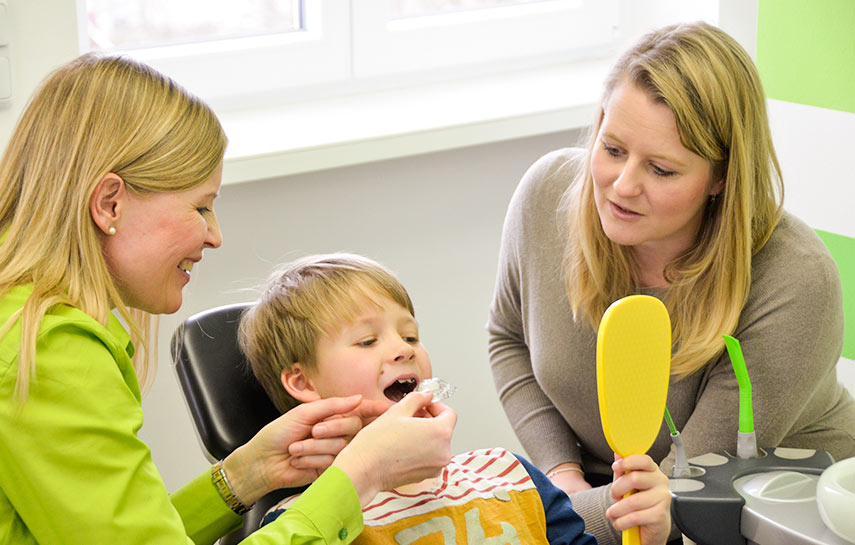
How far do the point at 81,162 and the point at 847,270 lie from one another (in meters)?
1.67

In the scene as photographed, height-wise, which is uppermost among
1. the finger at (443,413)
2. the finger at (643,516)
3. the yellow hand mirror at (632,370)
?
the yellow hand mirror at (632,370)

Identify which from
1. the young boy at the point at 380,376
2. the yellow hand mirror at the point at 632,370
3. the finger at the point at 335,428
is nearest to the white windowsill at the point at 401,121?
the young boy at the point at 380,376

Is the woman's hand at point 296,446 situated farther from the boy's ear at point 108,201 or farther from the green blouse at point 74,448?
the boy's ear at point 108,201

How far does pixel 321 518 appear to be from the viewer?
3.95 ft

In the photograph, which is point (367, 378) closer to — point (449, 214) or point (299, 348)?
point (299, 348)

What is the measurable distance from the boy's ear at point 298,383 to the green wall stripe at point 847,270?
48.4 inches

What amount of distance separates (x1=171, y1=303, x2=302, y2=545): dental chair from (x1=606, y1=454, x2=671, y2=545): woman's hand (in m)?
0.53

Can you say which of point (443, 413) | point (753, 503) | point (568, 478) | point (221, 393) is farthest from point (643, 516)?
point (221, 393)

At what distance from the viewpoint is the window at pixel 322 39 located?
241 cm

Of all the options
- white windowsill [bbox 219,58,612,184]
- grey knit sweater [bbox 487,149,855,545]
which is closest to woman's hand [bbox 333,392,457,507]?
grey knit sweater [bbox 487,149,855,545]

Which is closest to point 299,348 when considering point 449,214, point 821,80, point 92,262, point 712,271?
point 92,262

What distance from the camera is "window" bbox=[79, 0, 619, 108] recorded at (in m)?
2.41

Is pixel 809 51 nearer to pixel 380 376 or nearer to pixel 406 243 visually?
pixel 406 243

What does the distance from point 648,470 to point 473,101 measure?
5.04 feet
